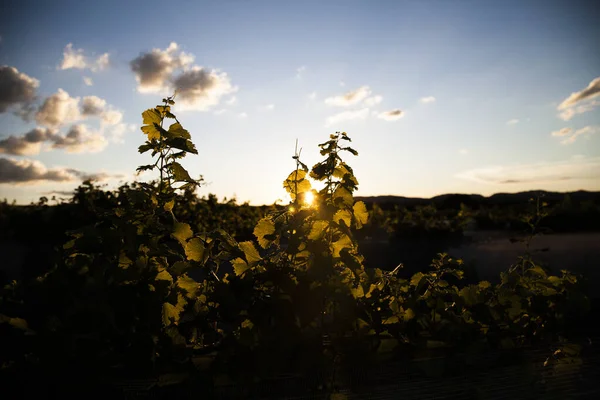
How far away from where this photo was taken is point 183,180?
5.52 feet

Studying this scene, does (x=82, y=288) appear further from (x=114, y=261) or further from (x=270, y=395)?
(x=270, y=395)

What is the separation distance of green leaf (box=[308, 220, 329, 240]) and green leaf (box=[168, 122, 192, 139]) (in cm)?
60

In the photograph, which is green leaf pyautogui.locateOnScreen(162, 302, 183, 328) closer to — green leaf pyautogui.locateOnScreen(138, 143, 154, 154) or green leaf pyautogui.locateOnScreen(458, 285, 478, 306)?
green leaf pyautogui.locateOnScreen(138, 143, 154, 154)

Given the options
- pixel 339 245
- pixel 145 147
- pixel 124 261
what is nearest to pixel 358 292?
pixel 339 245

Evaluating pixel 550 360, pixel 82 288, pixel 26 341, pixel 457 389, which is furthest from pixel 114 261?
pixel 550 360

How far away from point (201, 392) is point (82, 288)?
0.51 metres

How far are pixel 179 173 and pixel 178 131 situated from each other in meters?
0.18

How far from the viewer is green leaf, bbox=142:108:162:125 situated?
1728 mm

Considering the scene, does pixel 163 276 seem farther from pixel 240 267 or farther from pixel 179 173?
pixel 179 173

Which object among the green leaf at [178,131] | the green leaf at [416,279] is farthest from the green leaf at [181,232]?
the green leaf at [416,279]

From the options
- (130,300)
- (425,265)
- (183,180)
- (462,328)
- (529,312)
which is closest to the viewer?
(130,300)

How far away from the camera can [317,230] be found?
64.6 inches

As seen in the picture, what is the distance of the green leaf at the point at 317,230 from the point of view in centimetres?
164

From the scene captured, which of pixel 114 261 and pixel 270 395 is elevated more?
pixel 114 261
